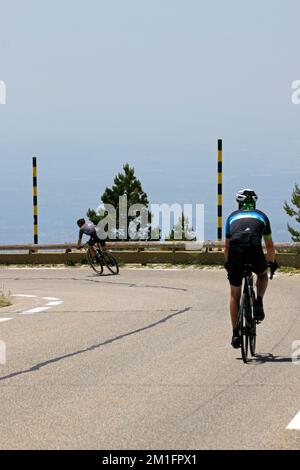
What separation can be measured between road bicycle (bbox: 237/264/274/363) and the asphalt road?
221mm

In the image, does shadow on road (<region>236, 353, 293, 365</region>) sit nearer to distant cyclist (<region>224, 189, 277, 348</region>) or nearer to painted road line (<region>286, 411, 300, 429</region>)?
distant cyclist (<region>224, 189, 277, 348</region>)

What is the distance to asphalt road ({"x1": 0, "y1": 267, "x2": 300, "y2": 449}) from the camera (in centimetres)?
848

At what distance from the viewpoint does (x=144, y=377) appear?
1150 centimetres

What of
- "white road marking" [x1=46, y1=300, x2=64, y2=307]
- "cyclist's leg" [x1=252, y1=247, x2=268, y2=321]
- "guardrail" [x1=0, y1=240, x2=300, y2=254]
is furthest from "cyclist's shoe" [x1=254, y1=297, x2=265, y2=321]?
"guardrail" [x1=0, y1=240, x2=300, y2=254]

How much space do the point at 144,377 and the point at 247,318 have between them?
1.85 metres

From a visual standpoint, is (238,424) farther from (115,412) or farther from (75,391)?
(75,391)

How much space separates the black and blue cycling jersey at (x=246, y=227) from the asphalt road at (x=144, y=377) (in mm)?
1362

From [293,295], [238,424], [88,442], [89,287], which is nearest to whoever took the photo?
[88,442]

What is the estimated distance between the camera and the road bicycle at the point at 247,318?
12.7m

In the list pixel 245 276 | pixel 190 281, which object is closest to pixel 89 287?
pixel 190 281

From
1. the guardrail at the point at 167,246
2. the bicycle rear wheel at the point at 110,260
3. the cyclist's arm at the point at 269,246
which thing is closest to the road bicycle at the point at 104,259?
the bicycle rear wheel at the point at 110,260

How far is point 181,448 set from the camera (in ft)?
25.9

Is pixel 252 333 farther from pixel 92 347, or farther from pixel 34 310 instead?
pixel 34 310
